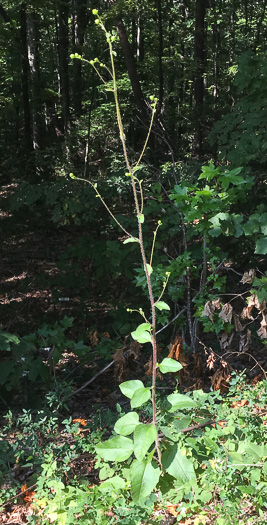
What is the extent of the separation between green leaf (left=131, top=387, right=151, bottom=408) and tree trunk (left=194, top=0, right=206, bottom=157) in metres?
9.10

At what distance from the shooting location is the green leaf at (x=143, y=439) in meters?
1.83

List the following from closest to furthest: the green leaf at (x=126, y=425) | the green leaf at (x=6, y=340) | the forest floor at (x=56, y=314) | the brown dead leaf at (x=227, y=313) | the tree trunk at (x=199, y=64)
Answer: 1. the green leaf at (x=126, y=425)
2. the green leaf at (x=6, y=340)
3. the brown dead leaf at (x=227, y=313)
4. the forest floor at (x=56, y=314)
5. the tree trunk at (x=199, y=64)

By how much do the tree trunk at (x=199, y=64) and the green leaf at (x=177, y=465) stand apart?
29.8 feet

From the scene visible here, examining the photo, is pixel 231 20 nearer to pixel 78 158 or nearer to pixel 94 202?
pixel 78 158

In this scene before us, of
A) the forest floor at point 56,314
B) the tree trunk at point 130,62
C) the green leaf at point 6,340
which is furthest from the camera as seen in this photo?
the tree trunk at point 130,62

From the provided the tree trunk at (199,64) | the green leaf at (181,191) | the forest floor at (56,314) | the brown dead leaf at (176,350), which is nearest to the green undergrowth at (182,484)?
the forest floor at (56,314)

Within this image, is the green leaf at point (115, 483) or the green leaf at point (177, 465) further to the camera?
the green leaf at point (115, 483)

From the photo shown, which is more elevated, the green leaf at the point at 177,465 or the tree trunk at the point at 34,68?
the tree trunk at the point at 34,68

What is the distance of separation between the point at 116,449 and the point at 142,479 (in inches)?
6.9

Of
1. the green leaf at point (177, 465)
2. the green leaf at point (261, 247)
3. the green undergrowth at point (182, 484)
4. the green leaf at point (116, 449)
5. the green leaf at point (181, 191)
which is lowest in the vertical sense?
the green undergrowth at point (182, 484)

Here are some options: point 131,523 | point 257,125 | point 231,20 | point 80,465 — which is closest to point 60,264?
point 257,125

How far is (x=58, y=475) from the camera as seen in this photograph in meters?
2.81

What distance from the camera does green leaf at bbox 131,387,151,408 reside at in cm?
186

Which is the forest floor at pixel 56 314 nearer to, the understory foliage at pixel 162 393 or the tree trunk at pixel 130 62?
the understory foliage at pixel 162 393
